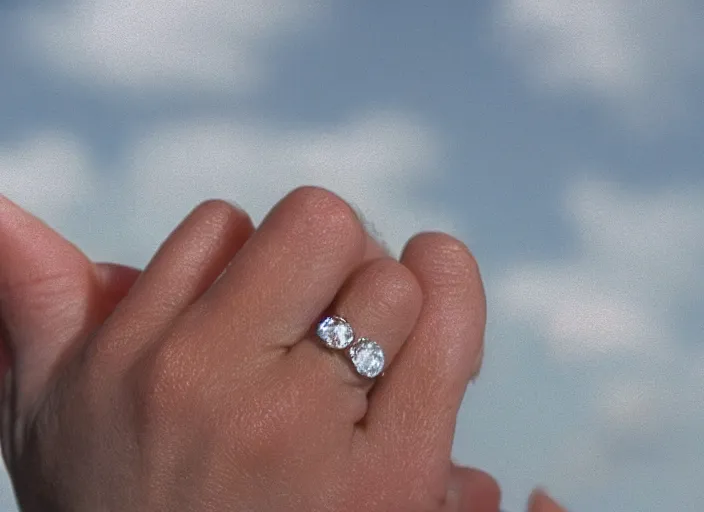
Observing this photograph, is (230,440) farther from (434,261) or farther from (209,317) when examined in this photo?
(434,261)

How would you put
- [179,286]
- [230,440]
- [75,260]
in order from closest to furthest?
[230,440] < [179,286] < [75,260]

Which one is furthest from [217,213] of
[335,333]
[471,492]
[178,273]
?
[471,492]

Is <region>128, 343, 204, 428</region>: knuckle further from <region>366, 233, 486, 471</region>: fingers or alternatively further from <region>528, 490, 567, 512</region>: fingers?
<region>528, 490, 567, 512</region>: fingers

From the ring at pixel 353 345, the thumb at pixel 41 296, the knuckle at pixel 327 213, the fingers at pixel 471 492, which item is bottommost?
the thumb at pixel 41 296

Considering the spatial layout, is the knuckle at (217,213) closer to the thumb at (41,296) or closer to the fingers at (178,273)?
the fingers at (178,273)

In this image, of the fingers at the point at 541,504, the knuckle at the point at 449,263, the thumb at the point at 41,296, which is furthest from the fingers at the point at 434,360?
the thumb at the point at 41,296

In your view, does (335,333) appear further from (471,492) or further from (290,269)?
(471,492)

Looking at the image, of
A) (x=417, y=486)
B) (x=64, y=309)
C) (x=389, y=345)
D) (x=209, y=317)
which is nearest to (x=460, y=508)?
(x=417, y=486)
